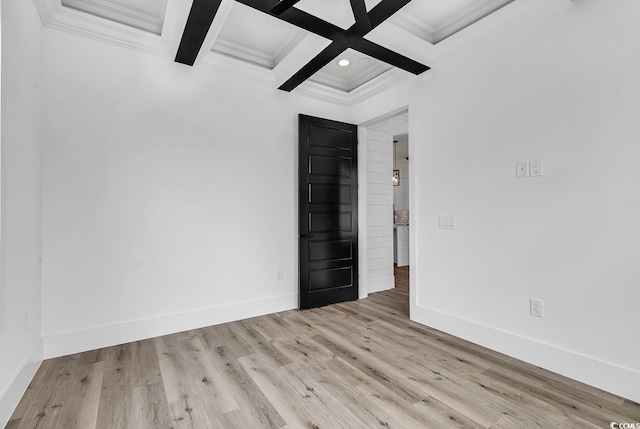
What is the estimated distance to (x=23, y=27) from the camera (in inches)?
78.4

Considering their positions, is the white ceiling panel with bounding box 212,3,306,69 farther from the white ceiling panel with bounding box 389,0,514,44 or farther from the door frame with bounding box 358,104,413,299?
the door frame with bounding box 358,104,413,299

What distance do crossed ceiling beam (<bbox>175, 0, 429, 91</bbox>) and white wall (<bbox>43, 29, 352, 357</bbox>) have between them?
54 cm

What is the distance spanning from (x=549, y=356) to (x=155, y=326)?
3.25 m

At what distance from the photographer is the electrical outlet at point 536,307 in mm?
2287

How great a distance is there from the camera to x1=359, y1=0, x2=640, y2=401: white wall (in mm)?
1928

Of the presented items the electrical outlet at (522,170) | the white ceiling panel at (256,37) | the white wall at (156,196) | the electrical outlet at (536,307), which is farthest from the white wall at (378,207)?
the electrical outlet at (536,307)

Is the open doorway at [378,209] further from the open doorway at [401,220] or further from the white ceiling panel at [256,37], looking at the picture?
the white ceiling panel at [256,37]

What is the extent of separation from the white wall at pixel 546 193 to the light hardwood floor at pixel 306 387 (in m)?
0.30

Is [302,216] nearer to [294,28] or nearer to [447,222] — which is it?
[447,222]

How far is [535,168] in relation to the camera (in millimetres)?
2326

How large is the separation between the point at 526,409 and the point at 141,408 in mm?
2239

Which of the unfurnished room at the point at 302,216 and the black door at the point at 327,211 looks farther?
the black door at the point at 327,211

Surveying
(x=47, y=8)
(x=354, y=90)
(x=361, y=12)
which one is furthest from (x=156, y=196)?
(x=354, y=90)

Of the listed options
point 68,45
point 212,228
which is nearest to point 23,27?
point 68,45
